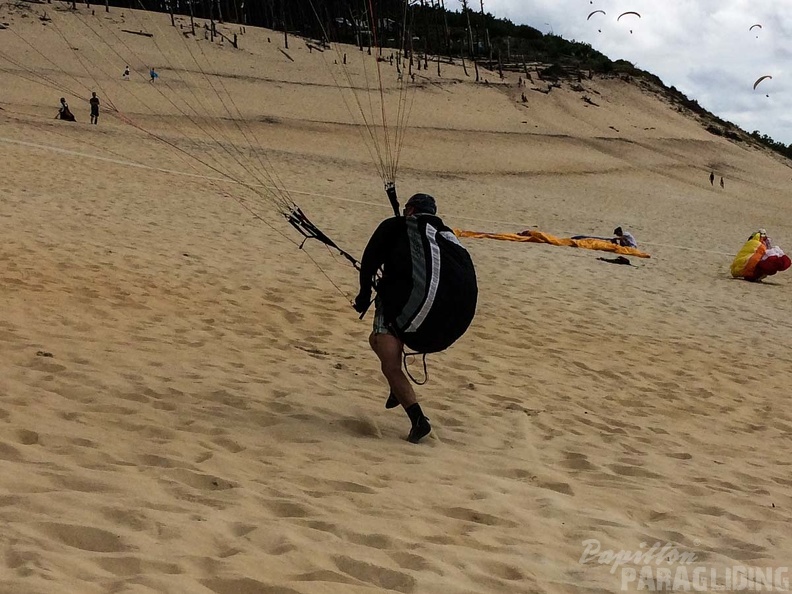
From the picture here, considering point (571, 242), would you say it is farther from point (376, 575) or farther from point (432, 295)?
point (376, 575)

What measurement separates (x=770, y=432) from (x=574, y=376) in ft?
4.67

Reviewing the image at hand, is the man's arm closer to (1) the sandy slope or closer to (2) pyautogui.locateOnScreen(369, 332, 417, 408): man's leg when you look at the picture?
(2) pyautogui.locateOnScreen(369, 332, 417, 408): man's leg

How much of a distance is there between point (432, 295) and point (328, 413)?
1033mm

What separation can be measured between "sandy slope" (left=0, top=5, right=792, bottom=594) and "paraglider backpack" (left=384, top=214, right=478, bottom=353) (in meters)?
0.59

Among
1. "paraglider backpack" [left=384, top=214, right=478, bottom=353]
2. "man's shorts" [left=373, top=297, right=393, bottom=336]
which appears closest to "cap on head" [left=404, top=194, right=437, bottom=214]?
"paraglider backpack" [left=384, top=214, right=478, bottom=353]

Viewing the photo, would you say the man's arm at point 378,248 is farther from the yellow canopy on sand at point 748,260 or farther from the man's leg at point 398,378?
the yellow canopy on sand at point 748,260

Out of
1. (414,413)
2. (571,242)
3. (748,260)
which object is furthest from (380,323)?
(571,242)

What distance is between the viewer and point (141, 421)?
404 centimetres

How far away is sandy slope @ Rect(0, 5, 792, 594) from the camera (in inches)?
108

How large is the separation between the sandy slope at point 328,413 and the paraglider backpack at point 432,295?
0.59 meters

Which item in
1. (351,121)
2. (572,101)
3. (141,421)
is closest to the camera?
(141,421)

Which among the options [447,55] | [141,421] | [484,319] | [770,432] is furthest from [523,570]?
[447,55]

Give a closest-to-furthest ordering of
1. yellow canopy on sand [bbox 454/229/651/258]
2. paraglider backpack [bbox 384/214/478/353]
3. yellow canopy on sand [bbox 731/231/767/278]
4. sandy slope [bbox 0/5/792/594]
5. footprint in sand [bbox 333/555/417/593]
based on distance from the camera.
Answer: footprint in sand [bbox 333/555/417/593], sandy slope [bbox 0/5/792/594], paraglider backpack [bbox 384/214/478/353], yellow canopy on sand [bbox 731/231/767/278], yellow canopy on sand [bbox 454/229/651/258]

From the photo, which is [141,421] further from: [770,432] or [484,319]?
[484,319]
